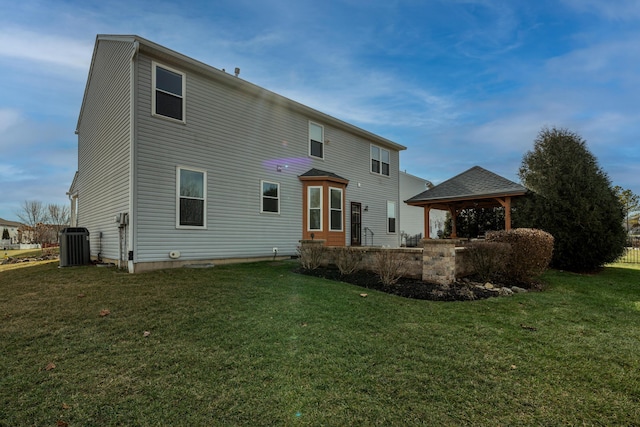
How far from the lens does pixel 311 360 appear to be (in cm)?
307

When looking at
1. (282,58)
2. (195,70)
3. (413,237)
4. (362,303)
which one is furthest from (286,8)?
(413,237)

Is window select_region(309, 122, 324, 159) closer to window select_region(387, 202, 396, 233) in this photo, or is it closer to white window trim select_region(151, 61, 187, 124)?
white window trim select_region(151, 61, 187, 124)

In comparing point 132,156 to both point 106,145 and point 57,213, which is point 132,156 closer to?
point 106,145

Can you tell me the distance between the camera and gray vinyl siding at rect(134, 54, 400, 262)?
7.97 meters

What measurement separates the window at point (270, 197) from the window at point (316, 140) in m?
2.38

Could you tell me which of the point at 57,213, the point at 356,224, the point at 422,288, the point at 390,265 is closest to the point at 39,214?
the point at 57,213

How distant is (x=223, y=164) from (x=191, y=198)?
1480 mm

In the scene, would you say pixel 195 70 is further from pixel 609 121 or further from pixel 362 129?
pixel 609 121

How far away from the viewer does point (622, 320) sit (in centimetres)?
447

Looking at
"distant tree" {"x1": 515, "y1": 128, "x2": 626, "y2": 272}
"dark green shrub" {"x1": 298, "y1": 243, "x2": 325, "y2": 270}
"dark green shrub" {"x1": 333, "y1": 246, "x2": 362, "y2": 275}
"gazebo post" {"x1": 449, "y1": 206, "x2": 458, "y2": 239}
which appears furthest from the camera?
"gazebo post" {"x1": 449, "y1": 206, "x2": 458, "y2": 239}

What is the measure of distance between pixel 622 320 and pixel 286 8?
9.60m

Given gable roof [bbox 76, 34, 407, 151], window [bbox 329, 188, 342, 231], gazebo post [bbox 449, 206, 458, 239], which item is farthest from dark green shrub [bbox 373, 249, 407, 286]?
gazebo post [bbox 449, 206, 458, 239]

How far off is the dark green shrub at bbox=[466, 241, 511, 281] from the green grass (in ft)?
5.04

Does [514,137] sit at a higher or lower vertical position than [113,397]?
higher
